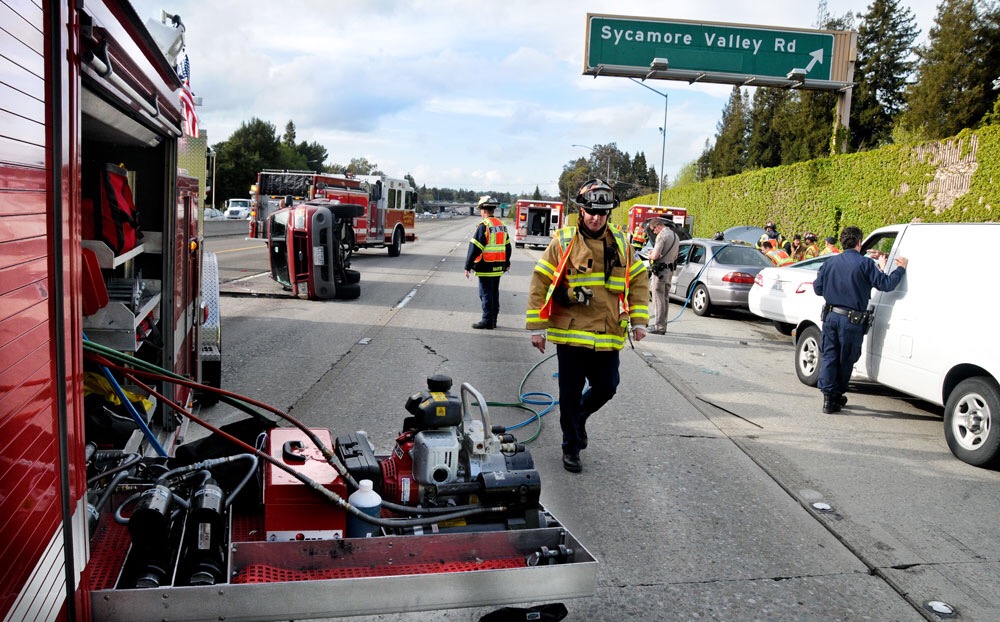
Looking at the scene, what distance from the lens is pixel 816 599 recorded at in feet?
12.6

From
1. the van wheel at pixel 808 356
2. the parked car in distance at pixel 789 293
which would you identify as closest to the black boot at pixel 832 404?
the van wheel at pixel 808 356

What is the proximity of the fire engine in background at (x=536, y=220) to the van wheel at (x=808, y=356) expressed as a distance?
103 feet

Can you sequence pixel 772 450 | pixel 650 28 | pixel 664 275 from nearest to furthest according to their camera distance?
pixel 772 450 → pixel 664 275 → pixel 650 28

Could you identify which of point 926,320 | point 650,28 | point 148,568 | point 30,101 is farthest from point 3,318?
point 650,28

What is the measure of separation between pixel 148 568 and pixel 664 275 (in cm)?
1069

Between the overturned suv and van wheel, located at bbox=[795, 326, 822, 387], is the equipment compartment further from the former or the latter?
the overturned suv

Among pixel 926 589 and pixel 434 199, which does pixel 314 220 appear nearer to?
pixel 926 589

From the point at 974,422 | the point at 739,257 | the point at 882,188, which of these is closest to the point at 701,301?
the point at 739,257

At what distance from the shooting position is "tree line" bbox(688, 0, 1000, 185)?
34250mm

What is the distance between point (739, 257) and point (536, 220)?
27.3 m

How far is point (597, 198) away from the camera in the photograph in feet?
17.3

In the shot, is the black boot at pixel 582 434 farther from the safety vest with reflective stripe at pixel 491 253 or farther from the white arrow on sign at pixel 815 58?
the white arrow on sign at pixel 815 58

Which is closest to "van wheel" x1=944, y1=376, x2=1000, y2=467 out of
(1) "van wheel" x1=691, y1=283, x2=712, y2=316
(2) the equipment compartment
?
(2) the equipment compartment

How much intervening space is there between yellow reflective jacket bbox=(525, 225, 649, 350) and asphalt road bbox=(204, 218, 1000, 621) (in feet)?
3.42
